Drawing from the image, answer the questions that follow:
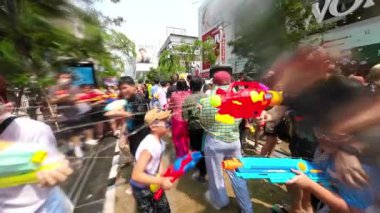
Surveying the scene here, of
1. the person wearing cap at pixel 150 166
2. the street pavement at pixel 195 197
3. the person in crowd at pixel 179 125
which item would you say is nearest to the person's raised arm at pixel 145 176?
the person wearing cap at pixel 150 166

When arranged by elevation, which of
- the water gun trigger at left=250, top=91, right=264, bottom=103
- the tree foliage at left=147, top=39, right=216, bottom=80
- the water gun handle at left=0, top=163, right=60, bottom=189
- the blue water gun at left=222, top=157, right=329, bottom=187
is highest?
the tree foliage at left=147, top=39, right=216, bottom=80

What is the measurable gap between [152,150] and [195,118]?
159 centimetres

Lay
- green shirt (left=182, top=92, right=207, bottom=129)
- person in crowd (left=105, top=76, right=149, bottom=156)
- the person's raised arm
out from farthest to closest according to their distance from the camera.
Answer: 1. person in crowd (left=105, top=76, right=149, bottom=156)
2. green shirt (left=182, top=92, right=207, bottom=129)
3. the person's raised arm

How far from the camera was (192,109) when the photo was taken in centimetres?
314

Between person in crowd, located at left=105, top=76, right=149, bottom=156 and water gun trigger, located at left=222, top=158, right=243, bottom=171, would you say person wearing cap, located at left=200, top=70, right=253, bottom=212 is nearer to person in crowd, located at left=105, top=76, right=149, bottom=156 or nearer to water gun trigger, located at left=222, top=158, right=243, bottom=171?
person in crowd, located at left=105, top=76, right=149, bottom=156

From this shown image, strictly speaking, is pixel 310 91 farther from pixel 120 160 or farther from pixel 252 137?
pixel 252 137

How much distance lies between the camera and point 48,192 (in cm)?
143

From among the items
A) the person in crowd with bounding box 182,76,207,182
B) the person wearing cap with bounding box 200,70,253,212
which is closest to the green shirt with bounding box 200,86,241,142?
the person wearing cap with bounding box 200,70,253,212

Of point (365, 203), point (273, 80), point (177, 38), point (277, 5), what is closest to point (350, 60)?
point (273, 80)

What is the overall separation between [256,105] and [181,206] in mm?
2109

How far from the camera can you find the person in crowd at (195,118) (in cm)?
308

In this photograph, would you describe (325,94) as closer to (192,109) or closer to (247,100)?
(247,100)

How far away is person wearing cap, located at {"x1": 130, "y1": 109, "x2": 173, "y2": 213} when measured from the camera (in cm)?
180

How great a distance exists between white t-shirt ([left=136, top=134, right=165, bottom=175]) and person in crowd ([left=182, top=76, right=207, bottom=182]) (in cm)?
105
